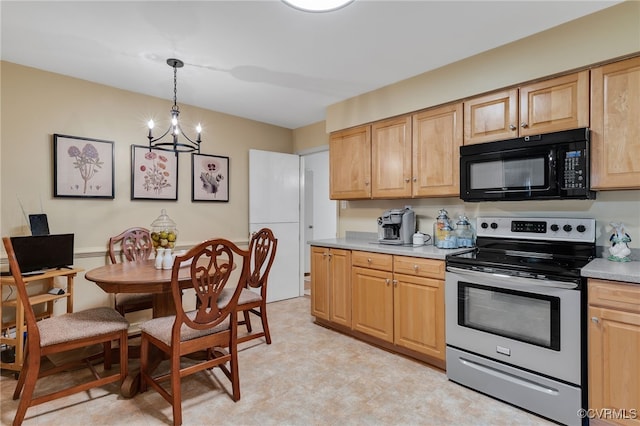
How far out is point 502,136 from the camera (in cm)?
244

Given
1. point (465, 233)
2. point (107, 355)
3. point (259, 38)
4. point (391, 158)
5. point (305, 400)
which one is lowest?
point (305, 400)

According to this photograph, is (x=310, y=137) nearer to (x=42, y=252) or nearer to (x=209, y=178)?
(x=209, y=178)

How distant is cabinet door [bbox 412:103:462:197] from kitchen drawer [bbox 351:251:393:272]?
637 millimetres

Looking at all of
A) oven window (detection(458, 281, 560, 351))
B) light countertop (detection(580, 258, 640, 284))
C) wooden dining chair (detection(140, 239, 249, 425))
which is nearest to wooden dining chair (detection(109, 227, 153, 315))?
wooden dining chair (detection(140, 239, 249, 425))

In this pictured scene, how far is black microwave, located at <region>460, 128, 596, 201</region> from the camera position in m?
2.08

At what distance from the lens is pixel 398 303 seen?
2.73 m

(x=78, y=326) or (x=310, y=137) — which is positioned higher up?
(x=310, y=137)

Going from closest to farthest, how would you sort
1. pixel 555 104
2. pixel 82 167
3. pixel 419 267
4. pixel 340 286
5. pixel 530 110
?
pixel 555 104 → pixel 530 110 → pixel 419 267 → pixel 82 167 → pixel 340 286

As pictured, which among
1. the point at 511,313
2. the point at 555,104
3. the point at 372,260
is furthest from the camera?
the point at 372,260

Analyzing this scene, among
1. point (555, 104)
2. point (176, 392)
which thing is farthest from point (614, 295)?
point (176, 392)

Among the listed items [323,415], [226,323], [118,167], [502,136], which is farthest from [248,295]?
[502,136]

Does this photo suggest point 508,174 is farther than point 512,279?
Yes

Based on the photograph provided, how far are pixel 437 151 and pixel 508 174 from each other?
598mm

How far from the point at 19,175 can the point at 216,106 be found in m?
1.91
